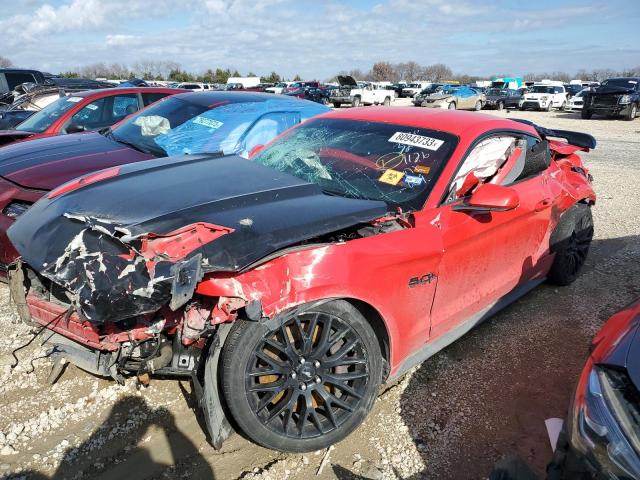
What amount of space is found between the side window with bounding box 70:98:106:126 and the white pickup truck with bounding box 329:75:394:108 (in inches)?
977

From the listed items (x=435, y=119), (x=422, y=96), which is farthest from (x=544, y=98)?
(x=435, y=119)

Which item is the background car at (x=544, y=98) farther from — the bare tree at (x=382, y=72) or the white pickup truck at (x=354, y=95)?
the bare tree at (x=382, y=72)

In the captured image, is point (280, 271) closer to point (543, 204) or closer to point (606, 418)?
point (606, 418)

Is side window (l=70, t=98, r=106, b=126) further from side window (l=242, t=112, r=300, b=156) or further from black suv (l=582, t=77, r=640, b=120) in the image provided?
black suv (l=582, t=77, r=640, b=120)

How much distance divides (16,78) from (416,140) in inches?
645

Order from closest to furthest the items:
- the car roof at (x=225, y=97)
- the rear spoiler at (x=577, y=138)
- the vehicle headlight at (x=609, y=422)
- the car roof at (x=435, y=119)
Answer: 1. the vehicle headlight at (x=609, y=422)
2. the car roof at (x=435, y=119)
3. the rear spoiler at (x=577, y=138)
4. the car roof at (x=225, y=97)

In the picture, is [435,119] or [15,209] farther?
[15,209]

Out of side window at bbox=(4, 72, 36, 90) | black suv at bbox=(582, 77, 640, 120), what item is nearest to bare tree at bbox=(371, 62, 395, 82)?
black suv at bbox=(582, 77, 640, 120)

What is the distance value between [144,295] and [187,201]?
692 millimetres

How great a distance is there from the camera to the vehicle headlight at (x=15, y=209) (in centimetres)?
359

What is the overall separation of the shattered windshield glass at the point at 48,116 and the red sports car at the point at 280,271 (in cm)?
373

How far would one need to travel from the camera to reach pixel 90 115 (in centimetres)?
633

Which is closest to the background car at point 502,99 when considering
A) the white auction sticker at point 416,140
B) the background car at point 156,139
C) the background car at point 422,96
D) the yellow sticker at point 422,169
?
the background car at point 422,96

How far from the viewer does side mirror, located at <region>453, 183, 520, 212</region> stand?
2.64 meters
